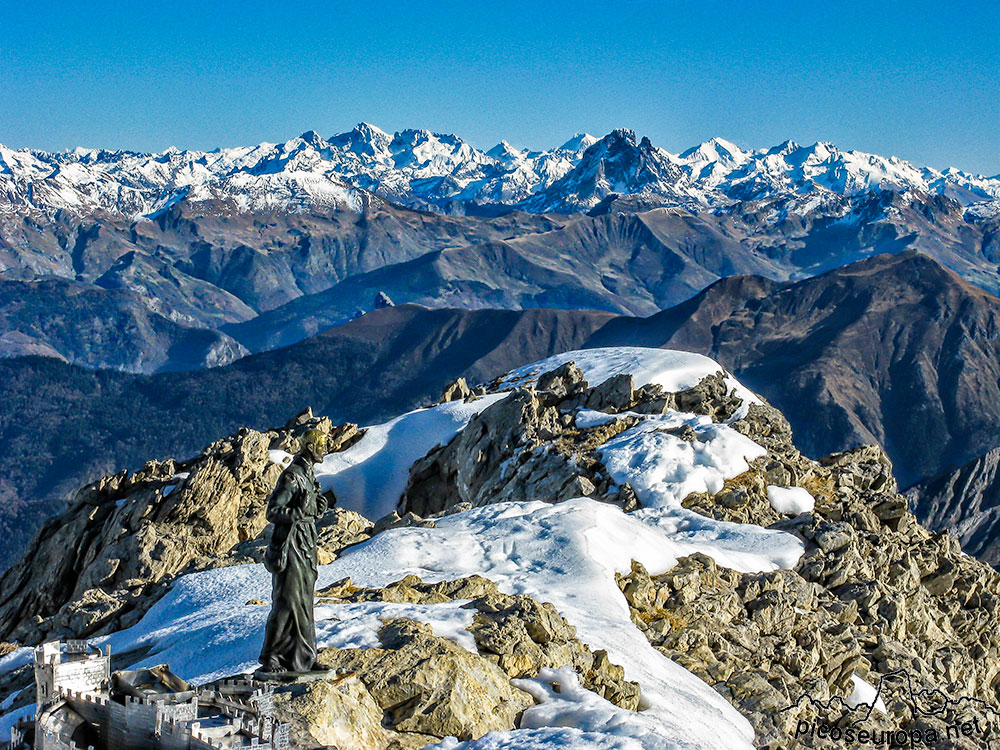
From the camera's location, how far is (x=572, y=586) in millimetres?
29891

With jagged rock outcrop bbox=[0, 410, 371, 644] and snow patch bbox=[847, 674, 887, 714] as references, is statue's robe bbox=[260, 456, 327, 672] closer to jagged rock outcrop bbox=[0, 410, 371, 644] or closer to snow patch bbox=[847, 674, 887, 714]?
snow patch bbox=[847, 674, 887, 714]

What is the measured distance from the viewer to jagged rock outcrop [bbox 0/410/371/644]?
46.8 meters

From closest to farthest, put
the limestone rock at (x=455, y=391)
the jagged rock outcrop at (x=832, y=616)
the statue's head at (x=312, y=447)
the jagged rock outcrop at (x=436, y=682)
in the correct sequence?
the jagged rock outcrop at (x=436, y=682), the statue's head at (x=312, y=447), the jagged rock outcrop at (x=832, y=616), the limestone rock at (x=455, y=391)

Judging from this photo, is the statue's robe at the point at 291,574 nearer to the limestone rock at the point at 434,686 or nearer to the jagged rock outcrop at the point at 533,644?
the limestone rock at the point at 434,686

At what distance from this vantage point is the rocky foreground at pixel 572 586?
68.8 feet

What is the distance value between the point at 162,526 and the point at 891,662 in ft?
106

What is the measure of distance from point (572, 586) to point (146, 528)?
25.5m

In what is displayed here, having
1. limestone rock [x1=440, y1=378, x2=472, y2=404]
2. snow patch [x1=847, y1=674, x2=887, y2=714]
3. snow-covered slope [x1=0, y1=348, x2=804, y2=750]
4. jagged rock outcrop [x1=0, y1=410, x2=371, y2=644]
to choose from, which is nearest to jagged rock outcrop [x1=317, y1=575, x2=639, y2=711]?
snow-covered slope [x1=0, y1=348, x2=804, y2=750]

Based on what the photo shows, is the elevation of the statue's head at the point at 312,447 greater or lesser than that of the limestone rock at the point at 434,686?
greater

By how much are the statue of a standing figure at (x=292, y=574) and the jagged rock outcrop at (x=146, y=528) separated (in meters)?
19.8

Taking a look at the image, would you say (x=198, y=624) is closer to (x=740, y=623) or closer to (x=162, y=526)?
(x=740, y=623)

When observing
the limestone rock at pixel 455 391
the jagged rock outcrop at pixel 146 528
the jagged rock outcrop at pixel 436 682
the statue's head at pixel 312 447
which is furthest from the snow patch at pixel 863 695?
the limestone rock at pixel 455 391

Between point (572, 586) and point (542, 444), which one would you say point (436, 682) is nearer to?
point (572, 586)

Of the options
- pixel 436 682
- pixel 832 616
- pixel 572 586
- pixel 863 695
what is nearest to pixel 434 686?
pixel 436 682
